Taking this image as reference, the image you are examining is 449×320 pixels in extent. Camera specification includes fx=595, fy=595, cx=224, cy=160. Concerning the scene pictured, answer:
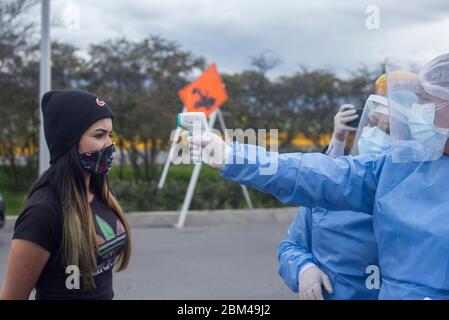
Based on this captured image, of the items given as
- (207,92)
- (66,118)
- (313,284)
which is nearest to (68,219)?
(66,118)

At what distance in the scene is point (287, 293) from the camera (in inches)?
230

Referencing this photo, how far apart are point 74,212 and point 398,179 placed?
44.4 inches

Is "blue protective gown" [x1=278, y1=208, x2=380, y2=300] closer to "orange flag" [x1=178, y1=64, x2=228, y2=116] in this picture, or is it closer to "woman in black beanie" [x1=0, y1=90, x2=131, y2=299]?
"woman in black beanie" [x1=0, y1=90, x2=131, y2=299]

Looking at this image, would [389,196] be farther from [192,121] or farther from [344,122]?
[344,122]

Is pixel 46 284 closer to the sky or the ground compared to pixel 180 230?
closer to the sky

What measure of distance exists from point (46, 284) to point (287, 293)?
158 inches

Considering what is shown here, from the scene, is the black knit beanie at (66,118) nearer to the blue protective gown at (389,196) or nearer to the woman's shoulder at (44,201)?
the woman's shoulder at (44,201)

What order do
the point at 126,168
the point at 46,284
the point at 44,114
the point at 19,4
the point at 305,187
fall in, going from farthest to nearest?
1. the point at 126,168
2. the point at 19,4
3. the point at 44,114
4. the point at 46,284
5. the point at 305,187

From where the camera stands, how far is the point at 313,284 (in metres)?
2.15

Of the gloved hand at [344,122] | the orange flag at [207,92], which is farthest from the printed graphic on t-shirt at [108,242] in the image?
the orange flag at [207,92]

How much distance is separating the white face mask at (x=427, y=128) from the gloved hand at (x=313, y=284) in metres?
0.66

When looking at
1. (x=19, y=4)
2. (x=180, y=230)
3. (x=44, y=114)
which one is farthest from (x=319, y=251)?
(x=19, y=4)

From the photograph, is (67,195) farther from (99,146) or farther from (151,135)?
(151,135)

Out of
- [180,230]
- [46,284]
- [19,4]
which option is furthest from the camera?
[19,4]
